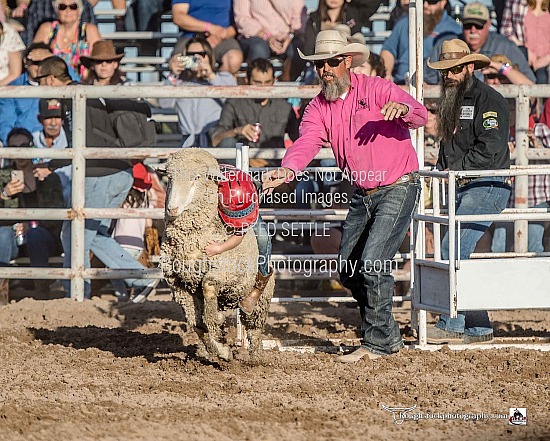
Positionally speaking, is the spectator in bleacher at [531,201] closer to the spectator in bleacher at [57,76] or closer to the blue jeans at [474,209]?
the blue jeans at [474,209]

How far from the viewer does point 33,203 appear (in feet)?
30.5

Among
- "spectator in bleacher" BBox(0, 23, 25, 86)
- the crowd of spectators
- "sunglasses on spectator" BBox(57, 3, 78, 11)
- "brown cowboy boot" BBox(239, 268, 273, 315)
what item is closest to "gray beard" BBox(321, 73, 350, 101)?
"brown cowboy boot" BBox(239, 268, 273, 315)

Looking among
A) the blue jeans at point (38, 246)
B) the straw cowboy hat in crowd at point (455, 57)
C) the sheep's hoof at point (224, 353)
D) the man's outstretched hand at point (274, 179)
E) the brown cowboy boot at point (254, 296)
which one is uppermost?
the straw cowboy hat in crowd at point (455, 57)

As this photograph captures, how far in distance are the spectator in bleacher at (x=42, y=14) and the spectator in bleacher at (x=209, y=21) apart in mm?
848

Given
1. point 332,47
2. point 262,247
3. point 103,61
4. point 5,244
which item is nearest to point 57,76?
point 103,61

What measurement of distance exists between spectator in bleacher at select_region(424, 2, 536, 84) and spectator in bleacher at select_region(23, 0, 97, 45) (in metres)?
3.41

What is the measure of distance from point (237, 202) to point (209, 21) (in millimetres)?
4922

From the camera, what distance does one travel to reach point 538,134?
30.1 ft

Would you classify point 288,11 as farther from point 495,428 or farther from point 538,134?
point 495,428

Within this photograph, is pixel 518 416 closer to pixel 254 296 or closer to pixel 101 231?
pixel 254 296

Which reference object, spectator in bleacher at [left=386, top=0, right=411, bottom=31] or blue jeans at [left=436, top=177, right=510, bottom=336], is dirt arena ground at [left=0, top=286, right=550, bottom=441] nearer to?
blue jeans at [left=436, top=177, right=510, bottom=336]

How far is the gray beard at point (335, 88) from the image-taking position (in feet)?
20.3

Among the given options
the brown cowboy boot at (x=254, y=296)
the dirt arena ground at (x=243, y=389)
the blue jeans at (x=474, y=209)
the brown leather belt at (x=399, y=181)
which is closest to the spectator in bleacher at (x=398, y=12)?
the blue jeans at (x=474, y=209)

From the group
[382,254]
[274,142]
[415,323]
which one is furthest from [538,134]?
[382,254]
